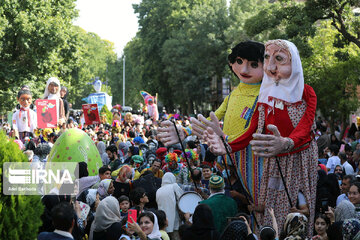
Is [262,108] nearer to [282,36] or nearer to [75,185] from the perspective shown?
[75,185]

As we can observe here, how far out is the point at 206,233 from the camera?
5.25m

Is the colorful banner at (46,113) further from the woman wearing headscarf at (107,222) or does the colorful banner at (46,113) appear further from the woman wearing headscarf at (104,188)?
the woman wearing headscarf at (107,222)

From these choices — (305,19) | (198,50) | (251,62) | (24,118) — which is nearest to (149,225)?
(251,62)

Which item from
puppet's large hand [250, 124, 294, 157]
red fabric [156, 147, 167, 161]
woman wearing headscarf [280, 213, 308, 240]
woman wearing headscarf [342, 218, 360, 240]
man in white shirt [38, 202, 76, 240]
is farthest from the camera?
→ red fabric [156, 147, 167, 161]

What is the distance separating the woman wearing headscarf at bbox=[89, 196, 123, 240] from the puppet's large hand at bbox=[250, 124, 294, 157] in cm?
170

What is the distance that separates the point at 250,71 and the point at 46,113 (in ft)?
27.7

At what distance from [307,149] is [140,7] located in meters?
49.7

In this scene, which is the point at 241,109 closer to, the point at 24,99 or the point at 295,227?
the point at 295,227

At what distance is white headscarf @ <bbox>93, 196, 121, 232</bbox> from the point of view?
6.91m

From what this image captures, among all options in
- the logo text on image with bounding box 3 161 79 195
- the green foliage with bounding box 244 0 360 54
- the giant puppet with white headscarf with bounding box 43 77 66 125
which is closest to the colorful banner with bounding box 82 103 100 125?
the giant puppet with white headscarf with bounding box 43 77 66 125

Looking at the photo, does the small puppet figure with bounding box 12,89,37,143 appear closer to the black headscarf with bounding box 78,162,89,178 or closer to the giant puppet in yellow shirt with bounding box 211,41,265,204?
the black headscarf with bounding box 78,162,89,178

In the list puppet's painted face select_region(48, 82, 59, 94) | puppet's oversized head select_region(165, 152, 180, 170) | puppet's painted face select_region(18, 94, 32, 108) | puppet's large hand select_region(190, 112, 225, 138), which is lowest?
puppet's oversized head select_region(165, 152, 180, 170)

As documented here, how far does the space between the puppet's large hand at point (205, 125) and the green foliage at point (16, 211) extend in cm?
234

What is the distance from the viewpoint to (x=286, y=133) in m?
6.88
